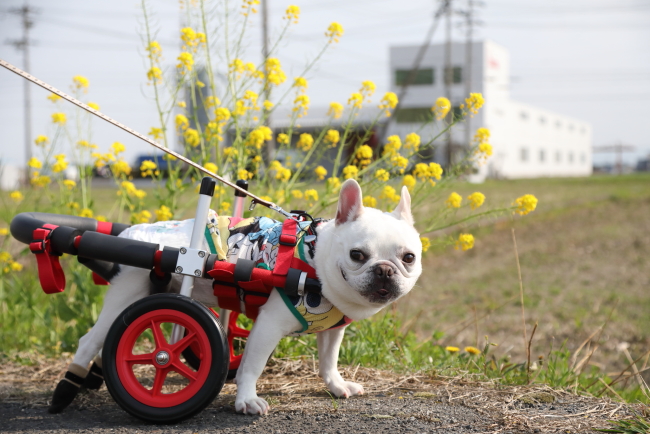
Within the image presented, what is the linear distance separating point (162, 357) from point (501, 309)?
4.83 meters

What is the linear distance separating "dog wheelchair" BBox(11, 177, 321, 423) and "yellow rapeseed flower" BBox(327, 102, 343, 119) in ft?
5.48

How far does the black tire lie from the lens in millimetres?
2508

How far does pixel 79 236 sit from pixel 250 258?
2.56 ft

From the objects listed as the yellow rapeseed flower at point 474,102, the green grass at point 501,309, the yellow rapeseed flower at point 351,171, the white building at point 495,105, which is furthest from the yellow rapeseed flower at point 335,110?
the white building at point 495,105

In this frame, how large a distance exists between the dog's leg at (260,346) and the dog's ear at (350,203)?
0.47 m

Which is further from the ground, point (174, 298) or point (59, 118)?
point (59, 118)

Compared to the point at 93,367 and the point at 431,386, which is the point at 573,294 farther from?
the point at 93,367

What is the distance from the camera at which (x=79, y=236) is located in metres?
2.72

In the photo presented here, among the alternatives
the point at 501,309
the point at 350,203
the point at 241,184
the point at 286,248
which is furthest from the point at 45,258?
the point at 501,309

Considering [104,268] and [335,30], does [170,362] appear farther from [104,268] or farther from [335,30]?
[335,30]

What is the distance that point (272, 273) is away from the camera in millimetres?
2605

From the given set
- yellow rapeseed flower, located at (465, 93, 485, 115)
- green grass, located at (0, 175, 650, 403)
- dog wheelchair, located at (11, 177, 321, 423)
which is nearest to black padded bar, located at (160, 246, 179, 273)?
dog wheelchair, located at (11, 177, 321, 423)

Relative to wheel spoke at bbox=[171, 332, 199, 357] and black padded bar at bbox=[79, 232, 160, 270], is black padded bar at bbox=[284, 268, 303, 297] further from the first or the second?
black padded bar at bbox=[79, 232, 160, 270]

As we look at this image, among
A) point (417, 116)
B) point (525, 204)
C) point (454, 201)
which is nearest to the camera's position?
point (525, 204)
